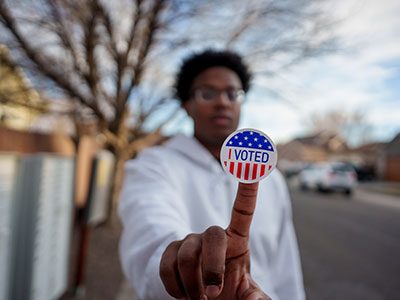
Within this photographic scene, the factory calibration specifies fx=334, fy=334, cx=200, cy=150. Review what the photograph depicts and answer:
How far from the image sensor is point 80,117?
234 inches

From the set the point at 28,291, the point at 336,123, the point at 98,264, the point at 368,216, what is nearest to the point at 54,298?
the point at 28,291

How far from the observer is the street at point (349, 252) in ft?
14.6

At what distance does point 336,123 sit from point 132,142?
33825mm

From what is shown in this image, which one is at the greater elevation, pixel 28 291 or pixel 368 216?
pixel 28 291

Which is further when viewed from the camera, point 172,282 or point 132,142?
point 132,142

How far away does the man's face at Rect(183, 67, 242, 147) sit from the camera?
1.15m

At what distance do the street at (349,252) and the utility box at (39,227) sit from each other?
120 inches

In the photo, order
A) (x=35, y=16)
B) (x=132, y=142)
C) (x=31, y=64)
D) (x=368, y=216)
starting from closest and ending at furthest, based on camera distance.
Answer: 1. (x=35, y=16)
2. (x=31, y=64)
3. (x=132, y=142)
4. (x=368, y=216)

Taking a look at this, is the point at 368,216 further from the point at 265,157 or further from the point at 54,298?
the point at 265,157

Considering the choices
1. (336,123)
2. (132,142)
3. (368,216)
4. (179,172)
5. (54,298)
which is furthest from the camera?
(336,123)

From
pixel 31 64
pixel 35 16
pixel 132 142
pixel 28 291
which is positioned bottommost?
pixel 28 291

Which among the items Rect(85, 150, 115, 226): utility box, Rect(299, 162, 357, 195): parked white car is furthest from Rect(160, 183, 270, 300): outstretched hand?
Rect(299, 162, 357, 195): parked white car

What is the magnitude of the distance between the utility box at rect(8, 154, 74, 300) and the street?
3049 mm

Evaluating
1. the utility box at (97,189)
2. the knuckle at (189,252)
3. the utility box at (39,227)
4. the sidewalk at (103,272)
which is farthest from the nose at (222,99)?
the utility box at (97,189)
